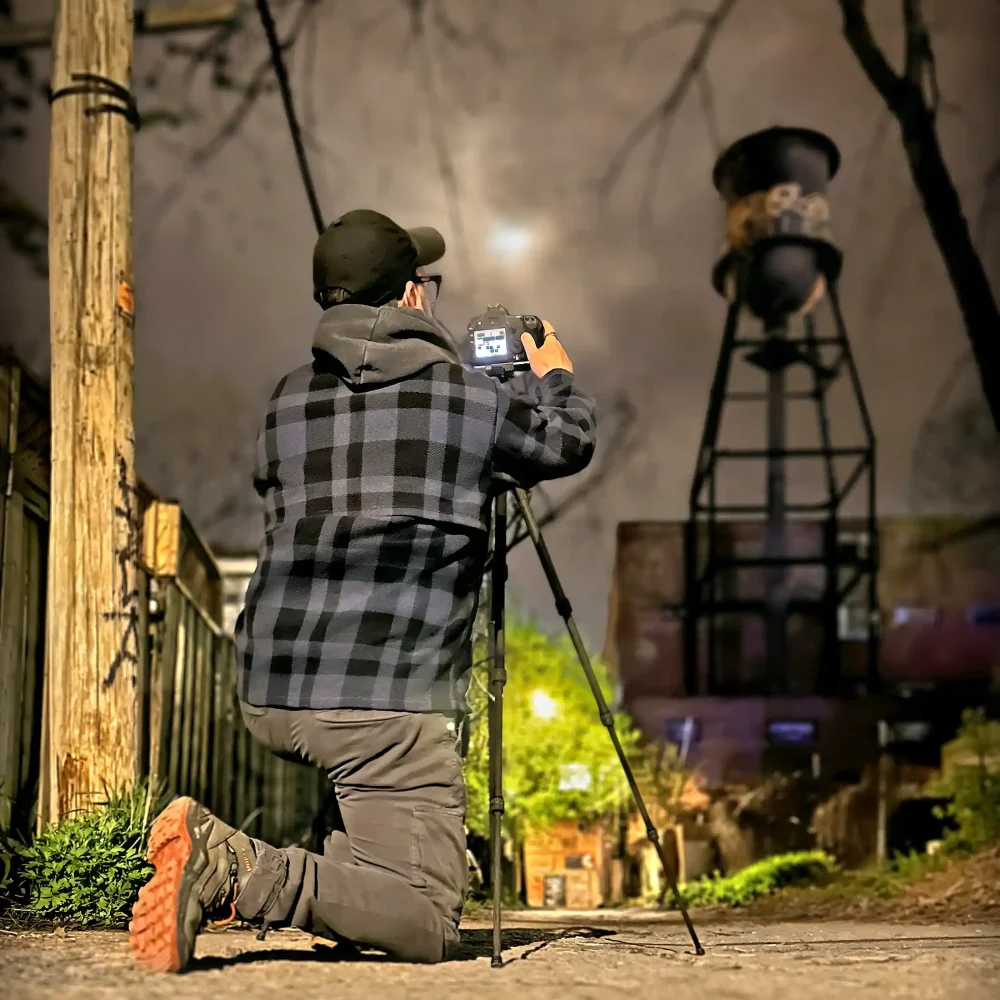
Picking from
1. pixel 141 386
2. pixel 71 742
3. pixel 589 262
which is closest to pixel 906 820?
pixel 589 262

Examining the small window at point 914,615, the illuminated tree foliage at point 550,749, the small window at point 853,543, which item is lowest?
the illuminated tree foliage at point 550,749

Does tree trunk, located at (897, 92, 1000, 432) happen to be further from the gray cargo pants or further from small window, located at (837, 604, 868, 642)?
the gray cargo pants

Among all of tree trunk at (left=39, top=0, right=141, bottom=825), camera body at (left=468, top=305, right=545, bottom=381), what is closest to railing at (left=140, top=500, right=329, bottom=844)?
tree trunk at (left=39, top=0, right=141, bottom=825)

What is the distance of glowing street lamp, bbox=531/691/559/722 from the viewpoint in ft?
35.9

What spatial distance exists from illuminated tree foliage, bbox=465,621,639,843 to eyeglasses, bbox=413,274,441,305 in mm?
8072

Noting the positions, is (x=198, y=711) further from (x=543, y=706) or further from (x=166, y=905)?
(x=543, y=706)

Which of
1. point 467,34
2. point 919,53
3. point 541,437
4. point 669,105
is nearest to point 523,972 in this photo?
point 541,437

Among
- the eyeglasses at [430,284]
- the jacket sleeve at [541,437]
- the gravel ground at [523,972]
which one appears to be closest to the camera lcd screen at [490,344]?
the eyeglasses at [430,284]

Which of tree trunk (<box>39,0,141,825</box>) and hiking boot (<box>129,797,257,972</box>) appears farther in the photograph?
tree trunk (<box>39,0,141,825</box>)

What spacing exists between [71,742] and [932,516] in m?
9.16

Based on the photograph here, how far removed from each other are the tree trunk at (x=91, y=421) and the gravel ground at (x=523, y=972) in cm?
63

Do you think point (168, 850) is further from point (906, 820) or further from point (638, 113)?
point (906, 820)

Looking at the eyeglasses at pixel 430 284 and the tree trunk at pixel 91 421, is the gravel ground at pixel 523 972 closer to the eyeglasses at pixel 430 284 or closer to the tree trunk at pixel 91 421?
the tree trunk at pixel 91 421

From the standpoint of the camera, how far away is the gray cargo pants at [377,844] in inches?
72.6
